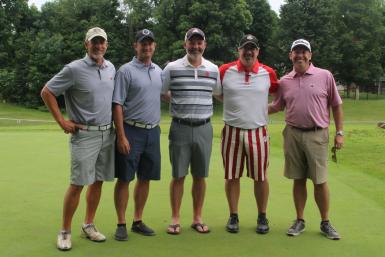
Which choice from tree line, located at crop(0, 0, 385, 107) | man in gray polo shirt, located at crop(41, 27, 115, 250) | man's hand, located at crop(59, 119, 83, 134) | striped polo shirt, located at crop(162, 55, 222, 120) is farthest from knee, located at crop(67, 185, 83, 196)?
tree line, located at crop(0, 0, 385, 107)

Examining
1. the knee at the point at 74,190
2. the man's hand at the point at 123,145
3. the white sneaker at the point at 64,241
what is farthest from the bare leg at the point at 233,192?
the white sneaker at the point at 64,241

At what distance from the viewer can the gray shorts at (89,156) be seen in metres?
3.97

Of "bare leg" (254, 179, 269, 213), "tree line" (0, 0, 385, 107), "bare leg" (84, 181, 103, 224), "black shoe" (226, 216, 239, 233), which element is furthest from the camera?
"tree line" (0, 0, 385, 107)

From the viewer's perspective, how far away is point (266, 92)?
4.51 metres

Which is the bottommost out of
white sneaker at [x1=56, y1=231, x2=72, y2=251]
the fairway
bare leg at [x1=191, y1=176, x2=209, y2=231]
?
the fairway

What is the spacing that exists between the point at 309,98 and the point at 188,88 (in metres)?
1.10

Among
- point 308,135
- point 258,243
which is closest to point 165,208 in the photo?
point 258,243

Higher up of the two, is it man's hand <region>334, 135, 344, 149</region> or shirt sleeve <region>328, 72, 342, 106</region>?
shirt sleeve <region>328, 72, 342, 106</region>

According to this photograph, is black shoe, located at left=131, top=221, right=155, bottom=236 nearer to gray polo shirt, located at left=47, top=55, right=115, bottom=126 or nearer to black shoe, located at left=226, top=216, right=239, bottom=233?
black shoe, located at left=226, top=216, right=239, bottom=233

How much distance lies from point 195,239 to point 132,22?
3673 centimetres

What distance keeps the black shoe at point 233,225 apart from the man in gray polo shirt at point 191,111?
0.21m

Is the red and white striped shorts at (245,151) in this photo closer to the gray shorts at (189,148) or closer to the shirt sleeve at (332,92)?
the gray shorts at (189,148)

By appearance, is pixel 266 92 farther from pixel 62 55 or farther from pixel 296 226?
pixel 62 55

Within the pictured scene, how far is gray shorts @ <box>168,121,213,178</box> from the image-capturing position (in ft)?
14.6
